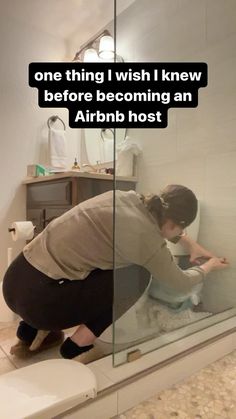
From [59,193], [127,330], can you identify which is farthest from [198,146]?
[127,330]

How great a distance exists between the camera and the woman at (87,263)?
0.93m

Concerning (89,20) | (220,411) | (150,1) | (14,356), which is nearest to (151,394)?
(220,411)

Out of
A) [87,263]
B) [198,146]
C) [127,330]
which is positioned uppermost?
[198,146]

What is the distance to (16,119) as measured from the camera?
175 cm

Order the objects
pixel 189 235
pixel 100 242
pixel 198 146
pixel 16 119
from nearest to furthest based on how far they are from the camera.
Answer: pixel 100 242 < pixel 189 235 < pixel 198 146 < pixel 16 119

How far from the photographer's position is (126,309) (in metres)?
0.98

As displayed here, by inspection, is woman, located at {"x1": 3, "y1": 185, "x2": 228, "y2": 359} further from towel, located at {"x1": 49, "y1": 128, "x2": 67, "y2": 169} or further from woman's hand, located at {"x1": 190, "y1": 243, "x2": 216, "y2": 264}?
towel, located at {"x1": 49, "y1": 128, "x2": 67, "y2": 169}

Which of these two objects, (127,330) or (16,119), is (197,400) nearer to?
(127,330)

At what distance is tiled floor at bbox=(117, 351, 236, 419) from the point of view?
0.77 metres

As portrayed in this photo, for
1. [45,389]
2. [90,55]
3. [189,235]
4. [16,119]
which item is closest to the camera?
[45,389]

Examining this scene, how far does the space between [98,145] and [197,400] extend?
4.78 feet

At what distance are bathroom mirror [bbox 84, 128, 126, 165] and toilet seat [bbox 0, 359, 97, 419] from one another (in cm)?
120

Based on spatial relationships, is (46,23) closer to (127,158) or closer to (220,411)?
(127,158)

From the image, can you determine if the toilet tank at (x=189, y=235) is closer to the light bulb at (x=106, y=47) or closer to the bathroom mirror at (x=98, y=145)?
the bathroom mirror at (x=98, y=145)
